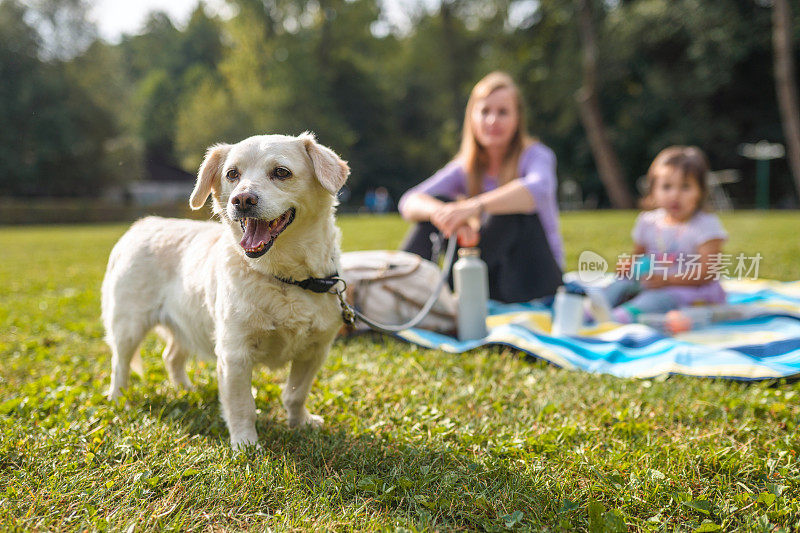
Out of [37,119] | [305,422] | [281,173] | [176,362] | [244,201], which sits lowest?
[305,422]

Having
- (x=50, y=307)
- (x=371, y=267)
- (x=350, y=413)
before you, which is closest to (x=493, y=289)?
(x=371, y=267)

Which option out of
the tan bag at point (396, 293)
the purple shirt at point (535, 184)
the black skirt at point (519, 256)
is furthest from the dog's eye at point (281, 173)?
the purple shirt at point (535, 184)

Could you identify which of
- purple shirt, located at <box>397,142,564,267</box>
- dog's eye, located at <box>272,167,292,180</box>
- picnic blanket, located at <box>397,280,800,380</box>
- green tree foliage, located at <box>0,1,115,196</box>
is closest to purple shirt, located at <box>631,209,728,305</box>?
picnic blanket, located at <box>397,280,800,380</box>

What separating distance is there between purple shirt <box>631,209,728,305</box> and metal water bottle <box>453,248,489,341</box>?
1955 millimetres

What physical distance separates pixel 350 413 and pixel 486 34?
31622 mm

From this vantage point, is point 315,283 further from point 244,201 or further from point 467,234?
point 467,234

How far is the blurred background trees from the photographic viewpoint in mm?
24312

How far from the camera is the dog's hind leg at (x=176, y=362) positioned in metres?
3.04

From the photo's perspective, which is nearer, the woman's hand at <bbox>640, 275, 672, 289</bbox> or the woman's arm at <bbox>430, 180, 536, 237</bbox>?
the woman's arm at <bbox>430, 180, 536, 237</bbox>

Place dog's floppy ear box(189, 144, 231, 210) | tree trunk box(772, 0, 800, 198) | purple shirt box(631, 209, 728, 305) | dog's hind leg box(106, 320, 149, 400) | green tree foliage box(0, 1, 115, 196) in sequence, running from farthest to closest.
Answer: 1. green tree foliage box(0, 1, 115, 196)
2. tree trunk box(772, 0, 800, 198)
3. purple shirt box(631, 209, 728, 305)
4. dog's hind leg box(106, 320, 149, 400)
5. dog's floppy ear box(189, 144, 231, 210)

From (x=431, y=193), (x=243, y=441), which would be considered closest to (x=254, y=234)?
(x=243, y=441)

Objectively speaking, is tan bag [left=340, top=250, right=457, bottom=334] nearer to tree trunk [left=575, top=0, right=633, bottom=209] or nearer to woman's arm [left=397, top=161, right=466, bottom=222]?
woman's arm [left=397, top=161, right=466, bottom=222]

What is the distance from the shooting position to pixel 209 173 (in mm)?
2480

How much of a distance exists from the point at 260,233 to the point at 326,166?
1.42ft
